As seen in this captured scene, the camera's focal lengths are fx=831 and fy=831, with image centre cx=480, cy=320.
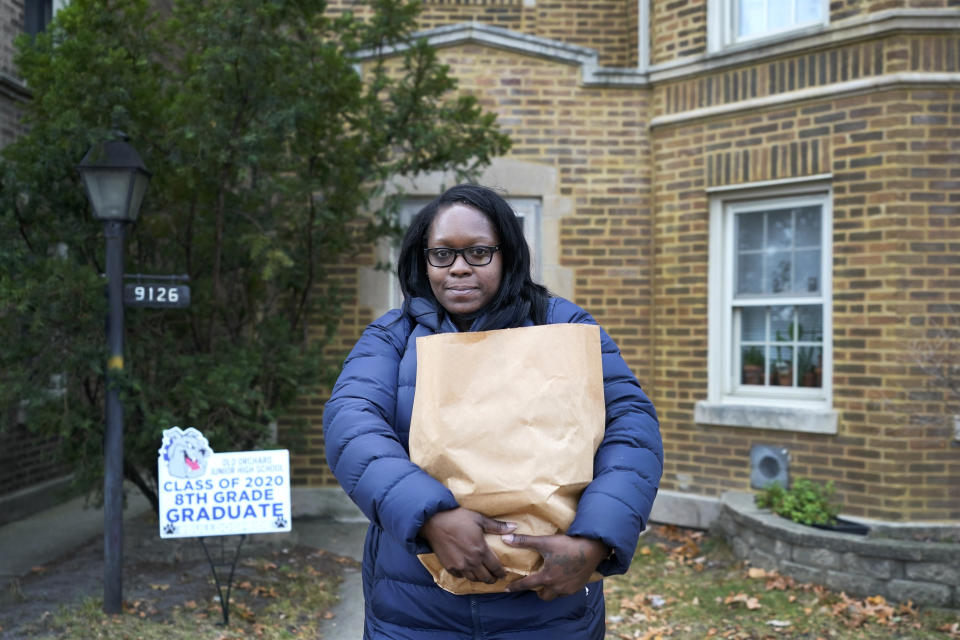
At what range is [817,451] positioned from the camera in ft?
19.5

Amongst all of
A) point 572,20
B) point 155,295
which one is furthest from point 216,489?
point 572,20

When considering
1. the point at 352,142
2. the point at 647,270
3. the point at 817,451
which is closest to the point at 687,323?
the point at 647,270

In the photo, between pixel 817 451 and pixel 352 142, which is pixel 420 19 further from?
pixel 817 451

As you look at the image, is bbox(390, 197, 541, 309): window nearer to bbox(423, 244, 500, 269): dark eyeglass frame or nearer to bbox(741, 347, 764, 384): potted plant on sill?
bbox(741, 347, 764, 384): potted plant on sill

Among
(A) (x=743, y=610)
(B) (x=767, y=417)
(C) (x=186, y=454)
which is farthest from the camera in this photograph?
(B) (x=767, y=417)

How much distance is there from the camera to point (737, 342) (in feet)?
21.6

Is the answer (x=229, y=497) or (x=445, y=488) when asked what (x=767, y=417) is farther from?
(x=445, y=488)

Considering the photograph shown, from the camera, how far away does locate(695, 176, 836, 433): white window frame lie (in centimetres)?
601

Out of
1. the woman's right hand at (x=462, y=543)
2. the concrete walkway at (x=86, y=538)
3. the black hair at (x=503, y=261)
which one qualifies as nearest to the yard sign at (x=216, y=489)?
the concrete walkway at (x=86, y=538)

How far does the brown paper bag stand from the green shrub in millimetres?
4461

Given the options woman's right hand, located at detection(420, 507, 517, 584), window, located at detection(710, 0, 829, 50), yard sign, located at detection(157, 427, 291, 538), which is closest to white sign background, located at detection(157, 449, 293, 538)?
yard sign, located at detection(157, 427, 291, 538)

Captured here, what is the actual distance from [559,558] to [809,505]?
460 centimetres

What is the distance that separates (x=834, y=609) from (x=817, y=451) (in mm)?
1341

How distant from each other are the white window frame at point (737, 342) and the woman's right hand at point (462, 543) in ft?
16.1
